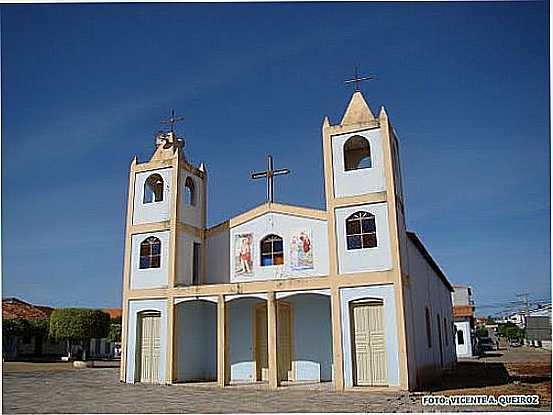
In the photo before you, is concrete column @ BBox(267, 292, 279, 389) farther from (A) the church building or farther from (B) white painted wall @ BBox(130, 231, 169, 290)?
(B) white painted wall @ BBox(130, 231, 169, 290)

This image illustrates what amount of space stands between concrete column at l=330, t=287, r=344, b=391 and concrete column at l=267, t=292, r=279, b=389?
1298 mm

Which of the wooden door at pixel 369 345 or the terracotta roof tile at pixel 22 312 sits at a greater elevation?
the terracotta roof tile at pixel 22 312

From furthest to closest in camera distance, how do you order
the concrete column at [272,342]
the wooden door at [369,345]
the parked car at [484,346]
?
the parked car at [484,346]
the concrete column at [272,342]
the wooden door at [369,345]

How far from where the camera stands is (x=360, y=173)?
42.5 feet

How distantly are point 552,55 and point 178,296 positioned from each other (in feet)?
30.3

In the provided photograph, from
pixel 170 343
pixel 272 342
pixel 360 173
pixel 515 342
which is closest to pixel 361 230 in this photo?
pixel 360 173

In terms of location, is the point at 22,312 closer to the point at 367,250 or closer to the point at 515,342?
the point at 367,250

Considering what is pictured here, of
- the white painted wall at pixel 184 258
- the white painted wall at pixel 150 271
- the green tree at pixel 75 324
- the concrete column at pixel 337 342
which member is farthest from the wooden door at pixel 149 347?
the green tree at pixel 75 324

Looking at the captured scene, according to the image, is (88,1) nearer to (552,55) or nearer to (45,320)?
(552,55)

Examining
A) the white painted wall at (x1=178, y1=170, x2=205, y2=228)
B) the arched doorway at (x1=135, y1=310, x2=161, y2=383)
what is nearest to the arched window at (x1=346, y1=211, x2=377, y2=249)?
the white painted wall at (x1=178, y1=170, x2=205, y2=228)

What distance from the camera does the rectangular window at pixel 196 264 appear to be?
1544 cm

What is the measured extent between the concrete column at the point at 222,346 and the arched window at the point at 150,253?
2106 mm

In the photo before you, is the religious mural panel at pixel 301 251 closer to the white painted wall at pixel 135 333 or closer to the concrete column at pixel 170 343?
the concrete column at pixel 170 343

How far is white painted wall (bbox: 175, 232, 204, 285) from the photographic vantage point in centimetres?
1476
